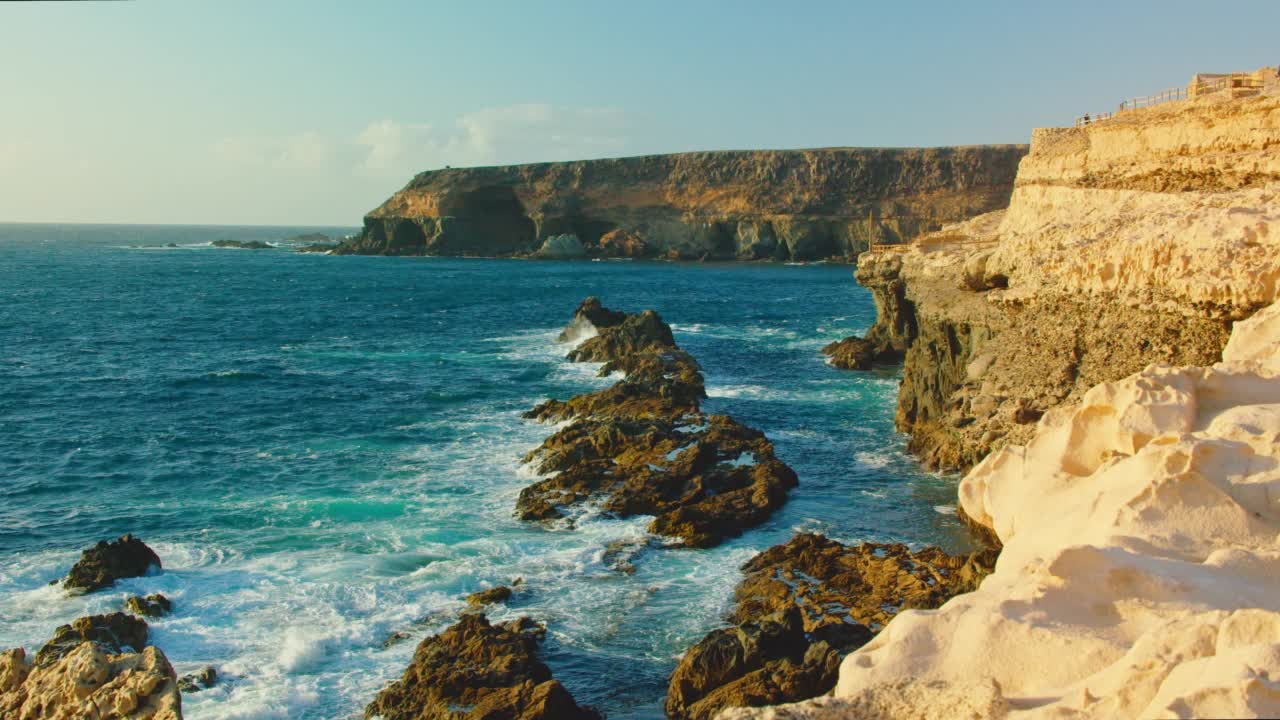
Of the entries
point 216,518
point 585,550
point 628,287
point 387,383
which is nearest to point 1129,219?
point 585,550

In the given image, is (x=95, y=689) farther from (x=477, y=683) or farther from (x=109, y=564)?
(x=109, y=564)

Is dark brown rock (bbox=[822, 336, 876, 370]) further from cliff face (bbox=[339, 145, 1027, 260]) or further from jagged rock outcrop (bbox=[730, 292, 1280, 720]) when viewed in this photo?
cliff face (bbox=[339, 145, 1027, 260])

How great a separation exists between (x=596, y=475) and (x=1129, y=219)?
11.8m

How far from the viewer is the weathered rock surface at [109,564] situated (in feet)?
54.9

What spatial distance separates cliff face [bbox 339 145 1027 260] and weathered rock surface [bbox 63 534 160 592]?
92496 mm

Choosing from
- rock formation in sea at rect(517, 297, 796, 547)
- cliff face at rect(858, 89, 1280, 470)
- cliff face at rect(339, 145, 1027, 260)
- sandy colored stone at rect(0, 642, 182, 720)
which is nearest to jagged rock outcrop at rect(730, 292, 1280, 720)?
cliff face at rect(858, 89, 1280, 470)

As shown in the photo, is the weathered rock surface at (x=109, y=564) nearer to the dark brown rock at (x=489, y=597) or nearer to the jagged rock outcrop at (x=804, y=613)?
the dark brown rock at (x=489, y=597)

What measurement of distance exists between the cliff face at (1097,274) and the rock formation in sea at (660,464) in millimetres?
4524

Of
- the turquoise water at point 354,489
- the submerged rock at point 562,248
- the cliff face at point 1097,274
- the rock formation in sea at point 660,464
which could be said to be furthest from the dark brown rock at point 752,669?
the submerged rock at point 562,248

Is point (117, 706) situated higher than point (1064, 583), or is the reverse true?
→ point (1064, 583)

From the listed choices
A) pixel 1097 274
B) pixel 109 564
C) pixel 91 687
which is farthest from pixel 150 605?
pixel 1097 274

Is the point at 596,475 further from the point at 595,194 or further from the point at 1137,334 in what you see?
the point at 595,194

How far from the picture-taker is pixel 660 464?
22938mm

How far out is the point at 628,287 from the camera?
79625mm
